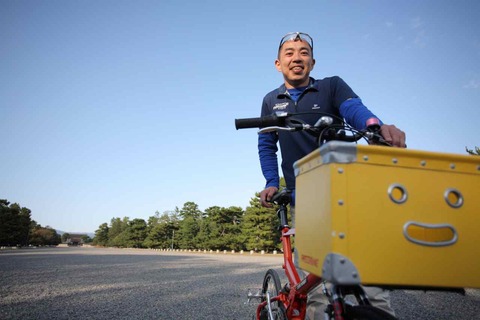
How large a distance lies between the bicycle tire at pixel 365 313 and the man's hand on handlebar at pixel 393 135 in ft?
2.26

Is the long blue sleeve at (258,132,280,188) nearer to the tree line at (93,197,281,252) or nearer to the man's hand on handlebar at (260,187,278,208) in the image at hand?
the man's hand on handlebar at (260,187,278,208)

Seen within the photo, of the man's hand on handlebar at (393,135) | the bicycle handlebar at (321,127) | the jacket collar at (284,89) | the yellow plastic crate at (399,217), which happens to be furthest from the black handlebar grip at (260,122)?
the jacket collar at (284,89)

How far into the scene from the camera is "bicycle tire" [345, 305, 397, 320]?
42.1 inches

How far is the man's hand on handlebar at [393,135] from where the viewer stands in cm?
129

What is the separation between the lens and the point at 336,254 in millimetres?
937

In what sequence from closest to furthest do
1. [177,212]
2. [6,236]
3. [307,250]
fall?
1. [307,250]
2. [6,236]
3. [177,212]

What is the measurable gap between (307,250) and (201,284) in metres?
6.24

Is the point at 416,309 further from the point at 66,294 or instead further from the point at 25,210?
the point at 25,210

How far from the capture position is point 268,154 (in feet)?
8.87

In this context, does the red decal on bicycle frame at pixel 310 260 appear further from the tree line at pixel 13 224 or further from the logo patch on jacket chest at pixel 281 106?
the tree line at pixel 13 224

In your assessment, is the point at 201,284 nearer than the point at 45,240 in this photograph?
Yes

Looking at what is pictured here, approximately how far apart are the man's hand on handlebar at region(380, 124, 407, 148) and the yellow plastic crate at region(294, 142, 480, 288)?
0.29m

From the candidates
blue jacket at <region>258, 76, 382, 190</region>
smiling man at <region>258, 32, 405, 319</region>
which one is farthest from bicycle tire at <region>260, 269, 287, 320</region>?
blue jacket at <region>258, 76, 382, 190</region>

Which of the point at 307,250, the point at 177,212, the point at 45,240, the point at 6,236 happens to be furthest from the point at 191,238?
the point at 307,250
